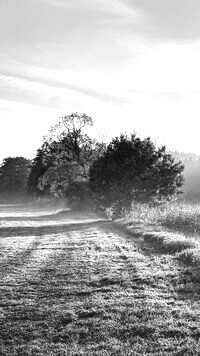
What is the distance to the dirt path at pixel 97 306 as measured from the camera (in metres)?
6.79

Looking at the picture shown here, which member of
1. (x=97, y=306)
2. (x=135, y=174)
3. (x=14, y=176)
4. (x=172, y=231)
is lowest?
(x=97, y=306)

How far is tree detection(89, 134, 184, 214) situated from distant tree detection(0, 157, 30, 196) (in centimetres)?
9273

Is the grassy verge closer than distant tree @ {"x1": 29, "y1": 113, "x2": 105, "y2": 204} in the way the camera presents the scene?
Yes

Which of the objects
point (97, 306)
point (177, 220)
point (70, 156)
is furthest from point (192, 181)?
point (97, 306)

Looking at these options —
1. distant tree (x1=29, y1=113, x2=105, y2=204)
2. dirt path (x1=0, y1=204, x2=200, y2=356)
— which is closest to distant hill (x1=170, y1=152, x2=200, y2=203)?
distant tree (x1=29, y1=113, x2=105, y2=204)

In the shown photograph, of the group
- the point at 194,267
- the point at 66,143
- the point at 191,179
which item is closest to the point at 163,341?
the point at 194,267

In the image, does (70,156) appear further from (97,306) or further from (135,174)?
(97,306)

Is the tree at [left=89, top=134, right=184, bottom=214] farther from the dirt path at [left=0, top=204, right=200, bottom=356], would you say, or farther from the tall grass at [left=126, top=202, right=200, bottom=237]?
the dirt path at [left=0, top=204, right=200, bottom=356]

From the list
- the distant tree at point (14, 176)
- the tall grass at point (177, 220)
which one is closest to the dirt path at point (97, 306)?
the tall grass at point (177, 220)

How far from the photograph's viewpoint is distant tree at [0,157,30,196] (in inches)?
5074

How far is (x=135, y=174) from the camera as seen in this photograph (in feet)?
122

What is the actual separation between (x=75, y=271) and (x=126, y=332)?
19.0 feet

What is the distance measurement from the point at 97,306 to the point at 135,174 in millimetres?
28628

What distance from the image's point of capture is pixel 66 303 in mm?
9305
